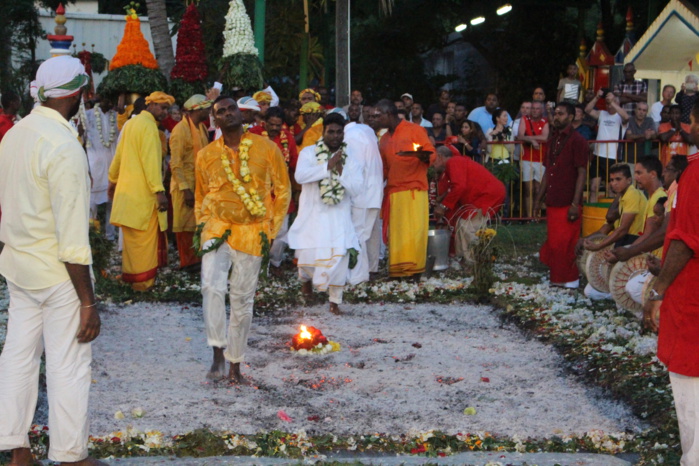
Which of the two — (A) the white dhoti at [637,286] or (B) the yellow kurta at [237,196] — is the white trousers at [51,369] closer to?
(B) the yellow kurta at [237,196]

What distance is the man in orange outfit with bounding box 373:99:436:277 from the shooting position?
38.8 feet

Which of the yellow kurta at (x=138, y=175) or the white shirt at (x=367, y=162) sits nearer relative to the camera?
the yellow kurta at (x=138, y=175)

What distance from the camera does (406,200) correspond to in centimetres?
1186

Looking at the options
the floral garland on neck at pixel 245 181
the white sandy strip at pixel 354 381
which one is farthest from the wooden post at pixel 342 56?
the floral garland on neck at pixel 245 181

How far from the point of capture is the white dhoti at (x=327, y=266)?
10.1 meters

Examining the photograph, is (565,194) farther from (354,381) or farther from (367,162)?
(354,381)

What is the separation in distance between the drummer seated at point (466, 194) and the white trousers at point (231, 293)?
18.1 ft

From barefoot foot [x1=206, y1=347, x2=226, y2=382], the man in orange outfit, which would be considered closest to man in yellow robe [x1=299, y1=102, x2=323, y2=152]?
the man in orange outfit

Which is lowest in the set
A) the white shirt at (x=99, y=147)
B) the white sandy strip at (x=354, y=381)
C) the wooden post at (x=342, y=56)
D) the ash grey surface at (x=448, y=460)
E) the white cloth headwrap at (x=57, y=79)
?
the white sandy strip at (x=354, y=381)

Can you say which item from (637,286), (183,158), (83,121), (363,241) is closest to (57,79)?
(637,286)

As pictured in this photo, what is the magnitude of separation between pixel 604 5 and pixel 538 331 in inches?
623

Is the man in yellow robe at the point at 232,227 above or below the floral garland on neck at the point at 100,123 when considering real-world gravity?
below

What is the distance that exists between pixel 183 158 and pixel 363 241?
236 centimetres

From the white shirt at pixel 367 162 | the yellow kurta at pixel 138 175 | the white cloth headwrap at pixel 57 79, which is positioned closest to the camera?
the white cloth headwrap at pixel 57 79
